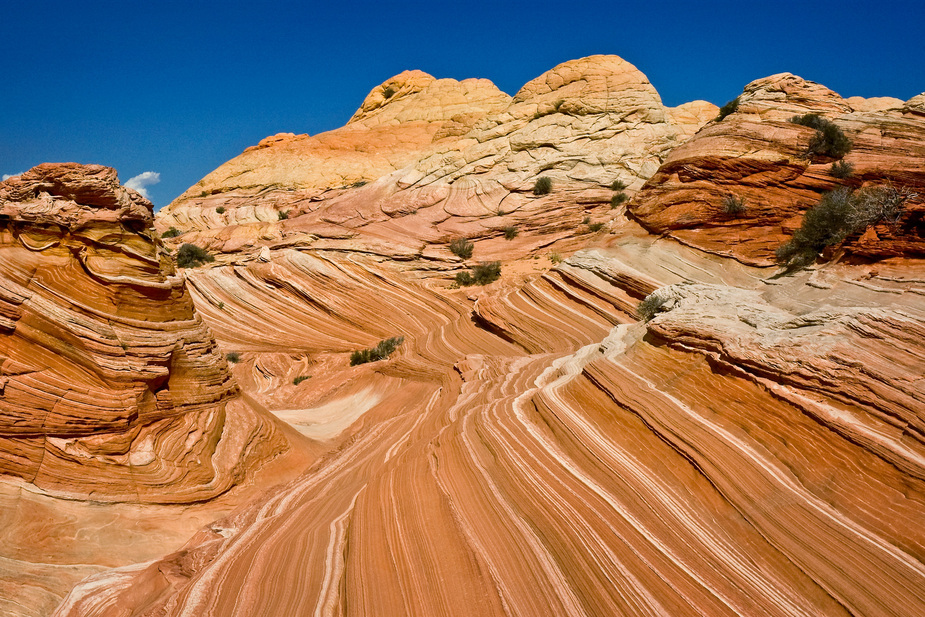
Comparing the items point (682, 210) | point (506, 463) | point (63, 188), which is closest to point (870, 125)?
point (682, 210)

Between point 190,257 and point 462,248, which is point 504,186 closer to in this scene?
point 462,248

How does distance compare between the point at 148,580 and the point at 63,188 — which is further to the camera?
the point at 63,188

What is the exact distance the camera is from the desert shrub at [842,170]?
1381cm

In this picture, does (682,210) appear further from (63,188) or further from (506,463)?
(63,188)

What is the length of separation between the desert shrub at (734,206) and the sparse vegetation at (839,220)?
2.05 meters

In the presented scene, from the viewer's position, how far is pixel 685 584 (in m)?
3.64

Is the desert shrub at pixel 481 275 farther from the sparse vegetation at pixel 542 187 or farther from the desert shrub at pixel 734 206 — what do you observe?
the desert shrub at pixel 734 206

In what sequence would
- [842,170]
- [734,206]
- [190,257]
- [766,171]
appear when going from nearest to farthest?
[842,170] → [734,206] → [766,171] → [190,257]

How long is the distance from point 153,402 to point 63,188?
9.98ft

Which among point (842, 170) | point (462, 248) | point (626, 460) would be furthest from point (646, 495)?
point (462, 248)

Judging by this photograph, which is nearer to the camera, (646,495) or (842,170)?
(646,495)

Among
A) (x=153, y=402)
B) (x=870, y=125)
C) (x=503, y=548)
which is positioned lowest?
(x=153, y=402)

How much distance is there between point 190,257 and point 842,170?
2258cm

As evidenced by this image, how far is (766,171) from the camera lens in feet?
49.1
